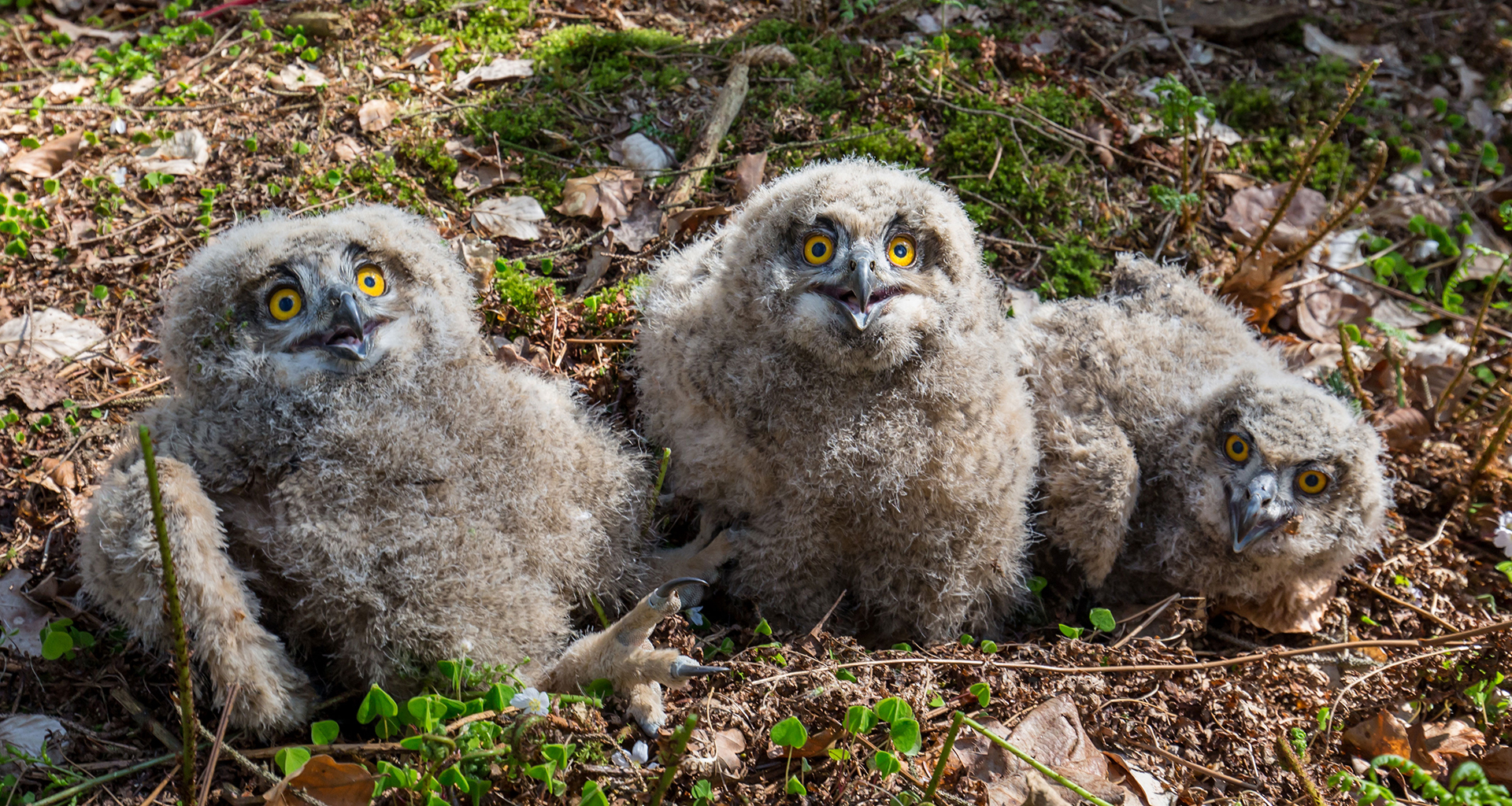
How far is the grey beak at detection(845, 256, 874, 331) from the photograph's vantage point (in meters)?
3.23

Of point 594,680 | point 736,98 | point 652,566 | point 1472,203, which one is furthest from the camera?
point 1472,203

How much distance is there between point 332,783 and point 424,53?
3.84 m

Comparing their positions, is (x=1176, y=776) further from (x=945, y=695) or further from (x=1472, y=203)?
(x=1472, y=203)

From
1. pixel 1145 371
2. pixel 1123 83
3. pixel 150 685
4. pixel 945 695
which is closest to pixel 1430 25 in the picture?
pixel 1123 83

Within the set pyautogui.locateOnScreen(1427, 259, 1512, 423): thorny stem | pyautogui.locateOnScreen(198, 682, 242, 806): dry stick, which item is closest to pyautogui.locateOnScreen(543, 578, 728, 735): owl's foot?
pyautogui.locateOnScreen(198, 682, 242, 806): dry stick

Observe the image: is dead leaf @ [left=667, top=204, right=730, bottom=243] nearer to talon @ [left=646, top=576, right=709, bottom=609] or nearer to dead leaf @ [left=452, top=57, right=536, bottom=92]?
dead leaf @ [left=452, top=57, right=536, bottom=92]

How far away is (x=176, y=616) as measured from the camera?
86.9 inches

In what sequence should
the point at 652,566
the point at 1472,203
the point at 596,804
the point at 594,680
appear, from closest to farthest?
the point at 596,804
the point at 594,680
the point at 652,566
the point at 1472,203

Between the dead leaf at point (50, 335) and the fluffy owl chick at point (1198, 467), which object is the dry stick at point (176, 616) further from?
the fluffy owl chick at point (1198, 467)

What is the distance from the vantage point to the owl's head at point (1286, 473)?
378 centimetres

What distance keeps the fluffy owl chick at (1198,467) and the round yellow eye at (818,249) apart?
4.24 ft

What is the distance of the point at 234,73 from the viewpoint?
509 cm

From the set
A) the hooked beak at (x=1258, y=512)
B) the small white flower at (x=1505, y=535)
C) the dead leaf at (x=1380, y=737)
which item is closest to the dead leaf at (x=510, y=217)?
the hooked beak at (x=1258, y=512)

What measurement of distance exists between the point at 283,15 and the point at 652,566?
3673 mm
